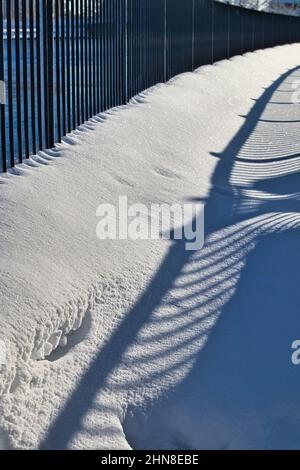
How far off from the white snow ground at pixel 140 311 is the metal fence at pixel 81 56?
384 mm

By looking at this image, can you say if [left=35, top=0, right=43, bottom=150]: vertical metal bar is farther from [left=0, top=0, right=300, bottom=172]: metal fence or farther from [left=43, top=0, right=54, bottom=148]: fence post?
[left=43, top=0, right=54, bottom=148]: fence post

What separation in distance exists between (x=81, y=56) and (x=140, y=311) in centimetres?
491

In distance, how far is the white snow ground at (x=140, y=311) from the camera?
4.25 m

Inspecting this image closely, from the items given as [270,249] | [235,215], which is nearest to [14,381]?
[270,249]

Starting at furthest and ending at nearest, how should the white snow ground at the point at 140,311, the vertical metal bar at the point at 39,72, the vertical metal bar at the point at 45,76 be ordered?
the vertical metal bar at the point at 45,76, the vertical metal bar at the point at 39,72, the white snow ground at the point at 140,311

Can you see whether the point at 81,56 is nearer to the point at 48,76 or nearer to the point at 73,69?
the point at 73,69

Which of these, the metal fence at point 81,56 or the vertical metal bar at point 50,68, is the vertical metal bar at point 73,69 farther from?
the vertical metal bar at point 50,68

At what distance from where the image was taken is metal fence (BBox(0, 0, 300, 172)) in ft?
25.1

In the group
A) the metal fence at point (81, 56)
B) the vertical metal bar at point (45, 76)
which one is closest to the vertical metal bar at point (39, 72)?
the metal fence at point (81, 56)

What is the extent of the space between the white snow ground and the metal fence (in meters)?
0.38

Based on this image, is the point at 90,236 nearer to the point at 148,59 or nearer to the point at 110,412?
the point at 110,412

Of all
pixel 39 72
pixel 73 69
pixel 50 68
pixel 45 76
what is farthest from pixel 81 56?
pixel 39 72

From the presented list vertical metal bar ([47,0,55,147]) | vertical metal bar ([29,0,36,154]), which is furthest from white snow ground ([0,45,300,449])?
vertical metal bar ([29,0,36,154])

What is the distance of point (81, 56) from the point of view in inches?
385
